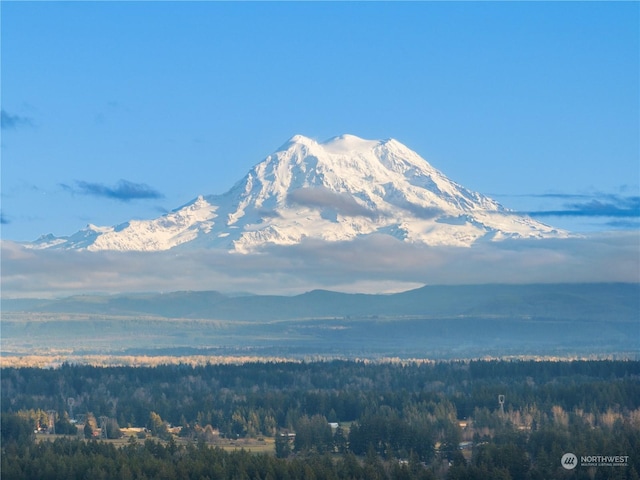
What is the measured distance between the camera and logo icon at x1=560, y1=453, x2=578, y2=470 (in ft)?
421

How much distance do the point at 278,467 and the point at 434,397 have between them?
2866 inches

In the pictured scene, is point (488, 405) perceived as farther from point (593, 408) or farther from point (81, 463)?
point (81, 463)

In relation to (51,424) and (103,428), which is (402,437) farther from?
(51,424)

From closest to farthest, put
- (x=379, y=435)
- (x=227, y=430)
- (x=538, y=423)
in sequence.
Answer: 1. (x=379, y=435)
2. (x=538, y=423)
3. (x=227, y=430)

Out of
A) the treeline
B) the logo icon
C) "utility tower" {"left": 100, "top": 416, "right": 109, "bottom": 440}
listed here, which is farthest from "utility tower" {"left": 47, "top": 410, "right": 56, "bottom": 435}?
the logo icon

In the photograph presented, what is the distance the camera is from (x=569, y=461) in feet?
426

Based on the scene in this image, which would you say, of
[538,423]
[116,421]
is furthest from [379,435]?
[116,421]

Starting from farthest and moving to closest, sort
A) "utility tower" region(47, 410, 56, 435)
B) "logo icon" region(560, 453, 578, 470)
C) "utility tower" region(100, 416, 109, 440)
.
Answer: "utility tower" region(47, 410, 56, 435) → "utility tower" region(100, 416, 109, 440) → "logo icon" region(560, 453, 578, 470)

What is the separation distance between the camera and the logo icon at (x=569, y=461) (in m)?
128

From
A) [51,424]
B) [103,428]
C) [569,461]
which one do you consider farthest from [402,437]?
[51,424]

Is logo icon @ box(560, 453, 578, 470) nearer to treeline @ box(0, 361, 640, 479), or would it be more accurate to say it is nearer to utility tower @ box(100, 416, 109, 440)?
treeline @ box(0, 361, 640, 479)

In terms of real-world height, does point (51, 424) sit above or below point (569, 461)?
above

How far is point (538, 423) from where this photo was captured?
17050 cm

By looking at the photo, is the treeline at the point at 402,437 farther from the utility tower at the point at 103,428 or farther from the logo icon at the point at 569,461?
the utility tower at the point at 103,428
